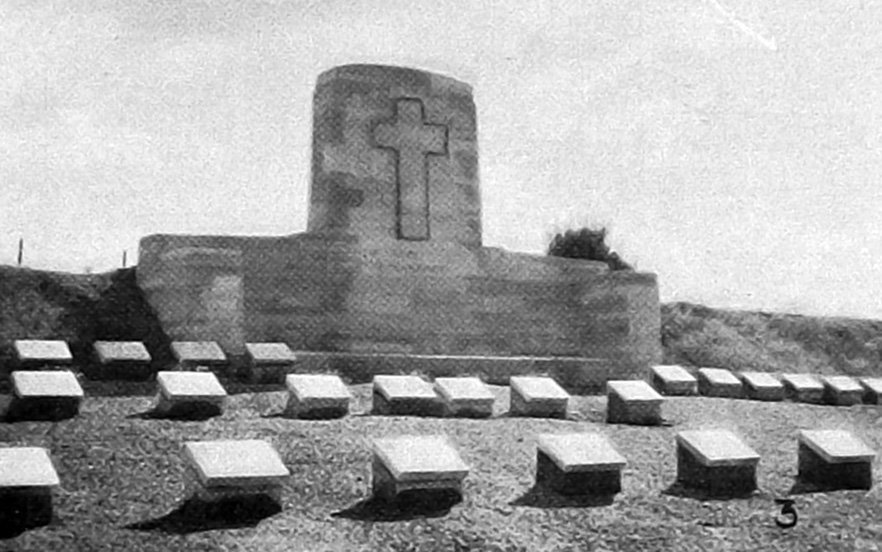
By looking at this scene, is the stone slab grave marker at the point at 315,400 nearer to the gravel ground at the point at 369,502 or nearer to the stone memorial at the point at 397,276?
the gravel ground at the point at 369,502

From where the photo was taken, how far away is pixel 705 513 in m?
6.98

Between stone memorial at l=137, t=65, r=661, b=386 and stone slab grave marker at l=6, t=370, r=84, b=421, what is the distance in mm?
3963

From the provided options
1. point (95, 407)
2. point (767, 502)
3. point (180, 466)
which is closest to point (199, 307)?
point (95, 407)

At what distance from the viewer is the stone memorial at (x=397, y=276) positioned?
12.5 metres

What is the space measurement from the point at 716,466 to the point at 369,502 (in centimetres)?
270

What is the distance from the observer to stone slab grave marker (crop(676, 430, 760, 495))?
24.9ft

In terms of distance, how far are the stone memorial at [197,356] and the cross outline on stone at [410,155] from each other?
11.3 ft

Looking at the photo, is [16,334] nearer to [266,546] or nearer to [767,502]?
[266,546]

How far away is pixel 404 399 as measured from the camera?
925cm

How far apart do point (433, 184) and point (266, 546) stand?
876 cm

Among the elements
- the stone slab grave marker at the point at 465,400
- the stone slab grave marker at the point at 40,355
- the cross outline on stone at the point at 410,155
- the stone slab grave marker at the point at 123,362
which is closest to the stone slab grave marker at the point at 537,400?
the stone slab grave marker at the point at 465,400

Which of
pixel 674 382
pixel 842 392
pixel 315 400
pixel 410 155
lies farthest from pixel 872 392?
pixel 315 400

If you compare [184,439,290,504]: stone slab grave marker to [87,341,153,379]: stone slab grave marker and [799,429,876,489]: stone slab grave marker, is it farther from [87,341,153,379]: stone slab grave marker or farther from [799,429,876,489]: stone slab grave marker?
[799,429,876,489]: stone slab grave marker

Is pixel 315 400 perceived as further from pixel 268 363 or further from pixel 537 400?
pixel 537 400
